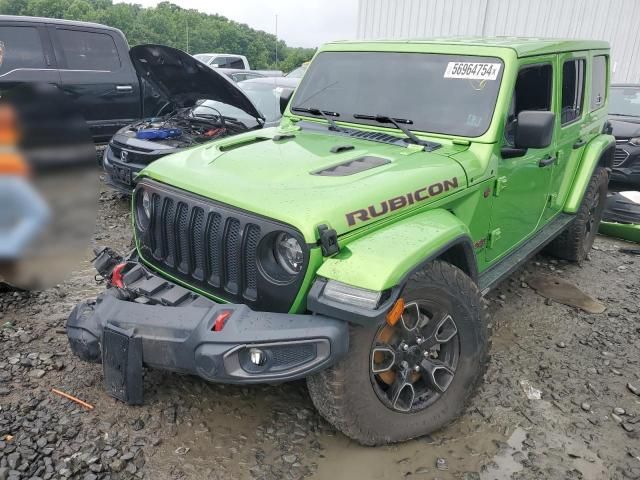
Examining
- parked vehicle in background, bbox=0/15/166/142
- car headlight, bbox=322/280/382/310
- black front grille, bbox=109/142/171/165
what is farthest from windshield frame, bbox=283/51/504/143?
parked vehicle in background, bbox=0/15/166/142

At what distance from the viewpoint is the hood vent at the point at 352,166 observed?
2.68 meters

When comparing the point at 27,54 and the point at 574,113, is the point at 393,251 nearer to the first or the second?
the point at 574,113

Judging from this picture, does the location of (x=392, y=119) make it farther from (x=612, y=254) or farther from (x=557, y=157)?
(x=612, y=254)

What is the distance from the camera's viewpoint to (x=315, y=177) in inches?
103

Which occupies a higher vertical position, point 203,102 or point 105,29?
point 105,29

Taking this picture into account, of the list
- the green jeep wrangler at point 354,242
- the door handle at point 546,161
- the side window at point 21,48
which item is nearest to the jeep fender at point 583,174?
the door handle at point 546,161

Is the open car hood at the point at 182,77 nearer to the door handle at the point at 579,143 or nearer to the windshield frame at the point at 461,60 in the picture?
the windshield frame at the point at 461,60

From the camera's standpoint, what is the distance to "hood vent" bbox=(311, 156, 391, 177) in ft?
8.80

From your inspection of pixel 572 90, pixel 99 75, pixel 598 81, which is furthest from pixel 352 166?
pixel 99 75

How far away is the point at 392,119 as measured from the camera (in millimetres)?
3375

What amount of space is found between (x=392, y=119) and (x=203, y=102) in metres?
4.22

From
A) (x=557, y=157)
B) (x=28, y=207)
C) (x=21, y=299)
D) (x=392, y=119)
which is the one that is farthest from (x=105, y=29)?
(x=28, y=207)

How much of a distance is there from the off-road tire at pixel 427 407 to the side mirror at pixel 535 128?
3.06 ft

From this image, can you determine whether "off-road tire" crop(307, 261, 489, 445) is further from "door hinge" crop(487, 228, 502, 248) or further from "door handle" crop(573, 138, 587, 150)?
"door handle" crop(573, 138, 587, 150)
